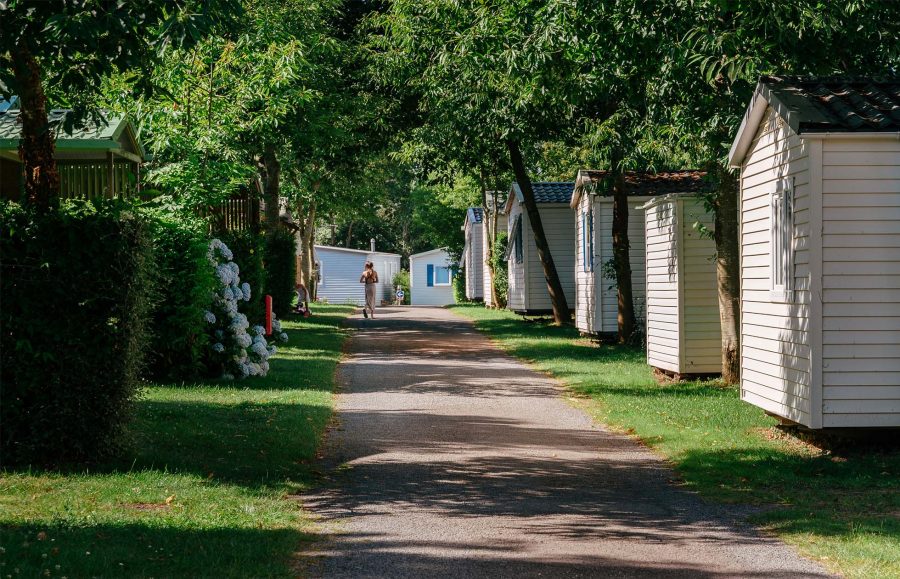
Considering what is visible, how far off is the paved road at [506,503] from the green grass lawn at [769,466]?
267 mm

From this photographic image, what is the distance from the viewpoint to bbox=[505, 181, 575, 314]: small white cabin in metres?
31.8

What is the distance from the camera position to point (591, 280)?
24.4 m

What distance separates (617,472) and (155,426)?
455 centimetres

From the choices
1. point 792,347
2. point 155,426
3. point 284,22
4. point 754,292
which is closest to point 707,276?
point 754,292

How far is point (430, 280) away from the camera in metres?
68.3

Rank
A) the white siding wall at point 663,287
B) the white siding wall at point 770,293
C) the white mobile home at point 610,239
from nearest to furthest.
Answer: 1. the white siding wall at point 770,293
2. the white siding wall at point 663,287
3. the white mobile home at point 610,239

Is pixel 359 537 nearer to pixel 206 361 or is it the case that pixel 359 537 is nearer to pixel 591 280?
pixel 206 361

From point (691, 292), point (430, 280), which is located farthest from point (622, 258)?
point (430, 280)

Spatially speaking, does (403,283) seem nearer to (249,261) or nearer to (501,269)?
(501,269)

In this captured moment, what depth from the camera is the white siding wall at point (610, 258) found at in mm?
23141

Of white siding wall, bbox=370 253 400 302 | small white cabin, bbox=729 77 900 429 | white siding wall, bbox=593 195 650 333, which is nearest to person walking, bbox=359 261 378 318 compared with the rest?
white siding wall, bbox=593 195 650 333

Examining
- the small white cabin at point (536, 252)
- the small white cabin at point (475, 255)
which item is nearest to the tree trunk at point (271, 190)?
the small white cabin at point (536, 252)

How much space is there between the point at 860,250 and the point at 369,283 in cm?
2589

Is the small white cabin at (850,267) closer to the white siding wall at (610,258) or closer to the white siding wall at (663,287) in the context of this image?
the white siding wall at (663,287)
